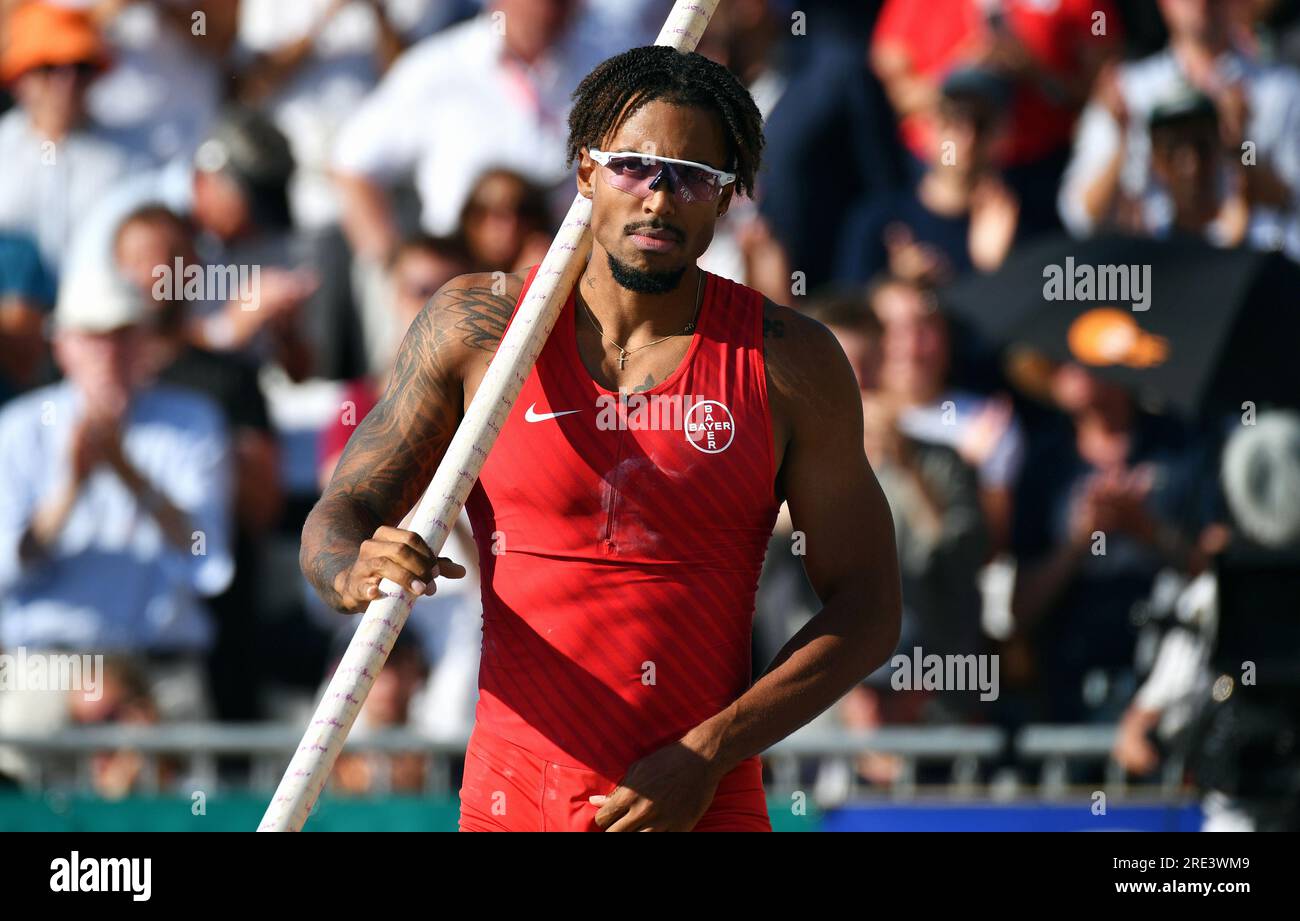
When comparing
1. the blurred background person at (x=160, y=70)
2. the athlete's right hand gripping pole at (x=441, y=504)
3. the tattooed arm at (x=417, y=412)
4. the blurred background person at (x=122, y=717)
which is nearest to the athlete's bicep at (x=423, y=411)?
the tattooed arm at (x=417, y=412)

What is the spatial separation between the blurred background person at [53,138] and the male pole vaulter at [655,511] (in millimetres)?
6117

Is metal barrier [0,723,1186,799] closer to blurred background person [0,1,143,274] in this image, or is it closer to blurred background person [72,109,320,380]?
blurred background person [72,109,320,380]

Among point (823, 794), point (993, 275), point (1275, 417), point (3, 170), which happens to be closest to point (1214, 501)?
point (1275, 417)

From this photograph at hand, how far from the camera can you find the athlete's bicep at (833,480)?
4.82m

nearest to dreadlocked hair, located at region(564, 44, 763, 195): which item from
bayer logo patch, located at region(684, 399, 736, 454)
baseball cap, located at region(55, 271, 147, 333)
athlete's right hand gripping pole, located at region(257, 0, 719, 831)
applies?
athlete's right hand gripping pole, located at region(257, 0, 719, 831)

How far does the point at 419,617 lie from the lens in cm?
965

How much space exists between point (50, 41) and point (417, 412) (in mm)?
6302

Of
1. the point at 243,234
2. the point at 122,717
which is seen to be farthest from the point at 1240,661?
the point at 243,234

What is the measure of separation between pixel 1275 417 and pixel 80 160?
6051 millimetres

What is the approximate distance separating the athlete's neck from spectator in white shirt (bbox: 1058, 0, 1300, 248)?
5.74 metres

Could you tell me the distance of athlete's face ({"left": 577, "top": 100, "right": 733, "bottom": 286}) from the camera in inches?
186

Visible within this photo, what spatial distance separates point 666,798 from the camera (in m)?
4.60
